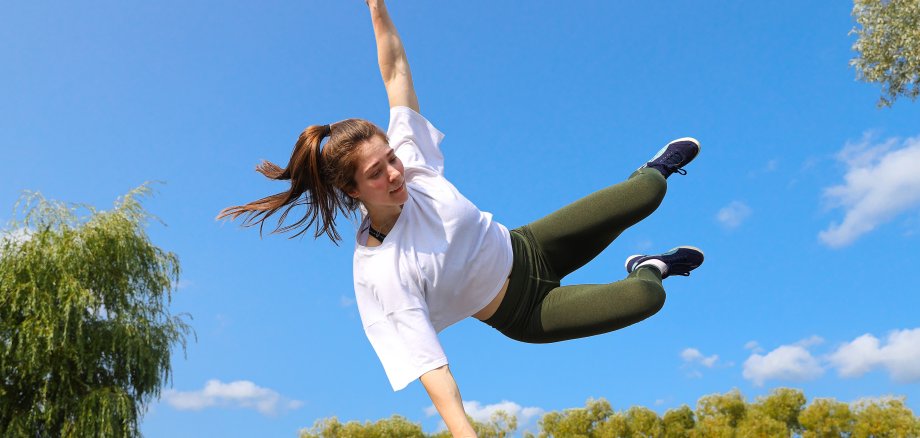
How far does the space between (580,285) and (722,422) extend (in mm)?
20017

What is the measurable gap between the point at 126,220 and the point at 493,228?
12.4 meters

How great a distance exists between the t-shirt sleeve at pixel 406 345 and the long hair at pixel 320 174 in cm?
54

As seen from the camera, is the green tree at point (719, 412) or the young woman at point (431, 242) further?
the green tree at point (719, 412)

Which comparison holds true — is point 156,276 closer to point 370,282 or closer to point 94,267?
point 94,267

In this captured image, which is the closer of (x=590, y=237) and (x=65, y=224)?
(x=590, y=237)

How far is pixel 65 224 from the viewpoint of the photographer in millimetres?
13461

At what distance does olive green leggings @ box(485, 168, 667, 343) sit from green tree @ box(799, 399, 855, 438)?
19.7 metres

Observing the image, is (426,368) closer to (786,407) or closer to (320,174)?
(320,174)

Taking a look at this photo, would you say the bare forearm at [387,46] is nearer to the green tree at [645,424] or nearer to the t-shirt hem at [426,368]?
the t-shirt hem at [426,368]

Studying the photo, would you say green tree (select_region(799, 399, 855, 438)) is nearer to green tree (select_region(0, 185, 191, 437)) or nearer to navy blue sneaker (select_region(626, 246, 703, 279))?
green tree (select_region(0, 185, 191, 437))

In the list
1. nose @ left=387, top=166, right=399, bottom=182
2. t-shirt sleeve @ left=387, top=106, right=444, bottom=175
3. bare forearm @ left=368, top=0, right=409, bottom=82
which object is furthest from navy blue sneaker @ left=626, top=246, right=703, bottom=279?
bare forearm @ left=368, top=0, right=409, bottom=82

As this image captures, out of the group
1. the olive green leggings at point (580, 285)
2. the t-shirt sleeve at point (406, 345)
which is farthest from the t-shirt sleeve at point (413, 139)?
the t-shirt sleeve at point (406, 345)

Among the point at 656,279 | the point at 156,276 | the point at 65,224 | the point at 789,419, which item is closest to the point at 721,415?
the point at 789,419

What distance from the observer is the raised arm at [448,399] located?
249 cm
